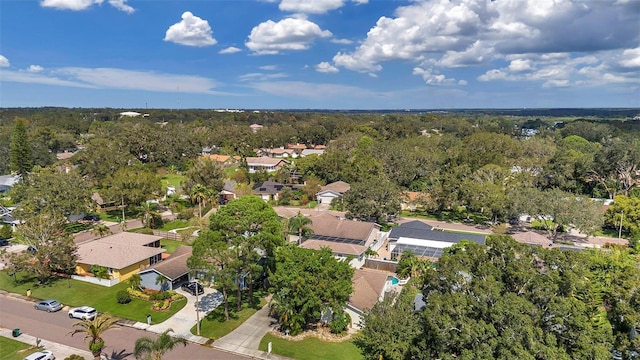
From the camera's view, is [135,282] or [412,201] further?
[412,201]

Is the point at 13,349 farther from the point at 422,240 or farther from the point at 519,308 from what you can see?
the point at 422,240

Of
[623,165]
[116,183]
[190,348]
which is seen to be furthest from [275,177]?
[623,165]

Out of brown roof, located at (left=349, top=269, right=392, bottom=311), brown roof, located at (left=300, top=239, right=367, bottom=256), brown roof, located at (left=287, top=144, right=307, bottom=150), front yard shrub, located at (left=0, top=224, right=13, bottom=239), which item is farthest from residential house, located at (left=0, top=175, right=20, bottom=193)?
brown roof, located at (left=287, top=144, right=307, bottom=150)

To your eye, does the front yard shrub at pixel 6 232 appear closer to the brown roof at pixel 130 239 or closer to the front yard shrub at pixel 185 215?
A: the brown roof at pixel 130 239

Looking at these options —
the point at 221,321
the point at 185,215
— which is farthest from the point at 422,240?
the point at 185,215

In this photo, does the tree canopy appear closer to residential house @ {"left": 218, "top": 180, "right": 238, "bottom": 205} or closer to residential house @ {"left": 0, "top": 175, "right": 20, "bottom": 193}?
residential house @ {"left": 218, "top": 180, "right": 238, "bottom": 205}

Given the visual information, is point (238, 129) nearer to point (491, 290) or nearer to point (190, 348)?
point (190, 348)
